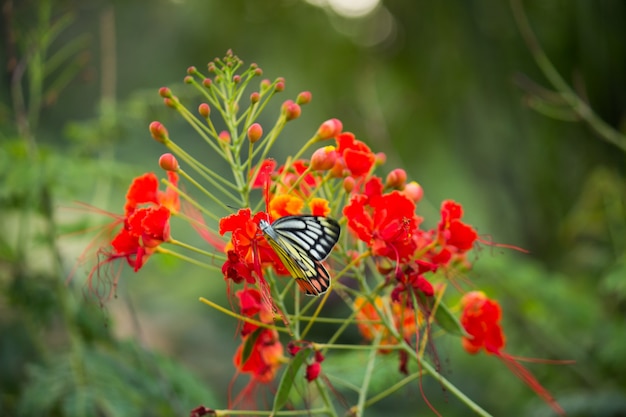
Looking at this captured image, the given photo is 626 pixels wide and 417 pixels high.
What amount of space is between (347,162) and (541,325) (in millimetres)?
1842

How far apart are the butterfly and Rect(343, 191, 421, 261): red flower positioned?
11 cm

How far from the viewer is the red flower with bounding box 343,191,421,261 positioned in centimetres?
119

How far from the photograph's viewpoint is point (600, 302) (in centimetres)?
296

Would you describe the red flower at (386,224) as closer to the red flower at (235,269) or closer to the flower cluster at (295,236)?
the flower cluster at (295,236)

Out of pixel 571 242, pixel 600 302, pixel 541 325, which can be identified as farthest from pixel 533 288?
pixel 571 242

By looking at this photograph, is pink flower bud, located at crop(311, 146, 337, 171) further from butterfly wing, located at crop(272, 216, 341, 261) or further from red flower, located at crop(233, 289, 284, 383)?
red flower, located at crop(233, 289, 284, 383)

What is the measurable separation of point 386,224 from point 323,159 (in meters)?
0.17

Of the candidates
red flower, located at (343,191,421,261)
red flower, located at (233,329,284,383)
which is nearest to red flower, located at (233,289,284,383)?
red flower, located at (233,329,284,383)

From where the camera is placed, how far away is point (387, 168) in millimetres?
3789

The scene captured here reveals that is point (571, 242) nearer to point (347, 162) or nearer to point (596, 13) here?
point (596, 13)

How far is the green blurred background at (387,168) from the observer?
2.15 metres

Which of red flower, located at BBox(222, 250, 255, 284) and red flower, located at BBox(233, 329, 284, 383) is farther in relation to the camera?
red flower, located at BBox(233, 329, 284, 383)

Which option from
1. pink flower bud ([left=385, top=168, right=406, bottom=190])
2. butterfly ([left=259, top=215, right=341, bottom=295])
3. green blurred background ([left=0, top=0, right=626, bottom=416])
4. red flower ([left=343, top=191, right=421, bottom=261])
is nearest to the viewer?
butterfly ([left=259, top=215, right=341, bottom=295])

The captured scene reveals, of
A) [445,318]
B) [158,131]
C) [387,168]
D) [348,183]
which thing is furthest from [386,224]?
[387,168]
